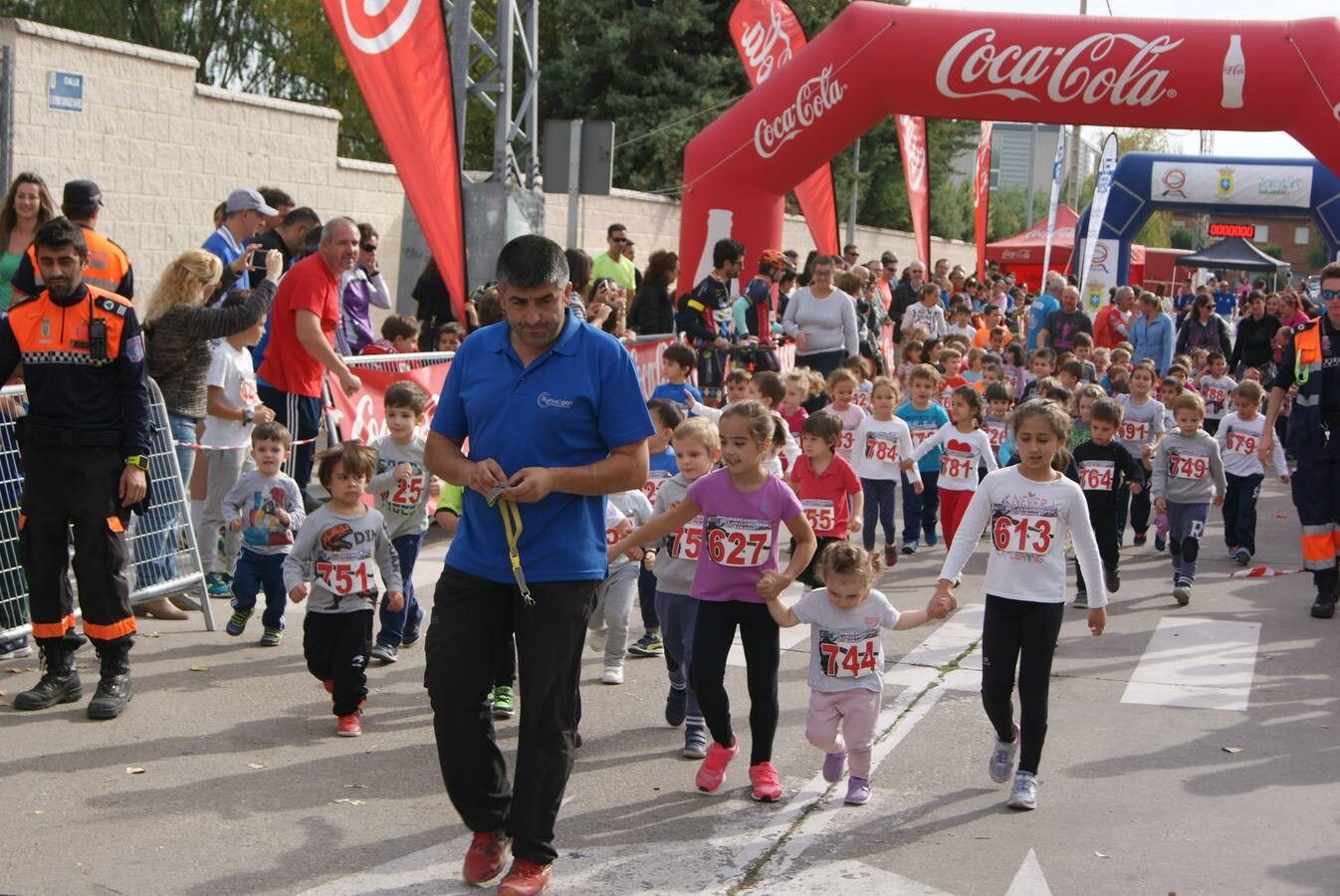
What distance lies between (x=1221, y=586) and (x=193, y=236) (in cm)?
1124

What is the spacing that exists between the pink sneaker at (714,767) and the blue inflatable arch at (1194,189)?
25855 millimetres

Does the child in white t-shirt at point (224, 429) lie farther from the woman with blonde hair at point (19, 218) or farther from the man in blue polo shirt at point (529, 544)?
the man in blue polo shirt at point (529, 544)

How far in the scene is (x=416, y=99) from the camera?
1080 centimetres

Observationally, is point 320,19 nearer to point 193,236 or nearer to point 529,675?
point 193,236

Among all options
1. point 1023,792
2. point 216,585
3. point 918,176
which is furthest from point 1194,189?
point 1023,792

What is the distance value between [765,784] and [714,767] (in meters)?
0.23

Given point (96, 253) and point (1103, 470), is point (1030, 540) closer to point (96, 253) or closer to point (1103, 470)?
point (1103, 470)

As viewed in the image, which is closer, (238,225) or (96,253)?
(96,253)

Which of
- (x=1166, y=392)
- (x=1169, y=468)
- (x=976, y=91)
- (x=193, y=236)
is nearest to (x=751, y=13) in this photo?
(x=976, y=91)

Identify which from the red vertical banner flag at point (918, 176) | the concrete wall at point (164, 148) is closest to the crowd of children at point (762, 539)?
the concrete wall at point (164, 148)

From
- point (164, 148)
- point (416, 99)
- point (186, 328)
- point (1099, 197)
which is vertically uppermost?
point (1099, 197)

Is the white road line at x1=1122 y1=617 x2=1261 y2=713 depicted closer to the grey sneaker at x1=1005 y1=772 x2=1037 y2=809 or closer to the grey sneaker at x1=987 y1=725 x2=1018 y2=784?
the grey sneaker at x1=987 y1=725 x2=1018 y2=784

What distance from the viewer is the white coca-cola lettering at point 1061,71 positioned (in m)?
16.3

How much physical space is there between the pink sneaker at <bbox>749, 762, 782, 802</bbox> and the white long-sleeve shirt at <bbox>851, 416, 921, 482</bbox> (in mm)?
5372
